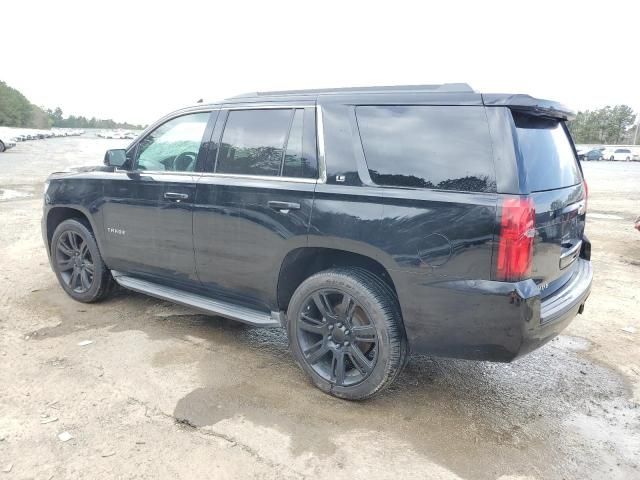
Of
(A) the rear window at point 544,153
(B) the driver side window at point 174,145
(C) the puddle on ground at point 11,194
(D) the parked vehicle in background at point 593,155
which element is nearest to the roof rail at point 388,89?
(A) the rear window at point 544,153

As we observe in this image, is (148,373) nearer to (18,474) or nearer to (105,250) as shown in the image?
(18,474)

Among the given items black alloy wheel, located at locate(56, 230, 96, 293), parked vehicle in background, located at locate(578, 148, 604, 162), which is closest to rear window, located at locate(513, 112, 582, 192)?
black alloy wheel, located at locate(56, 230, 96, 293)

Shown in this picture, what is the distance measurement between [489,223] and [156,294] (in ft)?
9.18

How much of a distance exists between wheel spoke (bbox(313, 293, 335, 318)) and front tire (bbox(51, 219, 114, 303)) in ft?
8.07

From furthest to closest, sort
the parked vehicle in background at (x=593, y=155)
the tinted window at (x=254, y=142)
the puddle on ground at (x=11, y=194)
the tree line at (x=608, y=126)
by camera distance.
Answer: the tree line at (x=608, y=126) → the parked vehicle in background at (x=593, y=155) → the puddle on ground at (x=11, y=194) → the tinted window at (x=254, y=142)

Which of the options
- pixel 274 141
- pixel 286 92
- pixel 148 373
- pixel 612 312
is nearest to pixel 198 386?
pixel 148 373

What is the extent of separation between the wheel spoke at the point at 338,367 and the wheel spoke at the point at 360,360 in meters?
0.08

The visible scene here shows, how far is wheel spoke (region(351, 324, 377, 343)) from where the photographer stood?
3.11 m

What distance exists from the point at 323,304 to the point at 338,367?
42cm

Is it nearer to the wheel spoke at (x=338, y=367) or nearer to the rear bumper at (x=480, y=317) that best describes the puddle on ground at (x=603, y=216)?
the rear bumper at (x=480, y=317)

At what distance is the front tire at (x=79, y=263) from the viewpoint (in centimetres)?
475

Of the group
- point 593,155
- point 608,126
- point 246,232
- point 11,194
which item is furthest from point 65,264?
point 608,126

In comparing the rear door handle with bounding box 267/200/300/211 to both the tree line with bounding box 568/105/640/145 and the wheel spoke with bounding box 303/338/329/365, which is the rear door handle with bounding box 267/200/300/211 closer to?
the wheel spoke with bounding box 303/338/329/365

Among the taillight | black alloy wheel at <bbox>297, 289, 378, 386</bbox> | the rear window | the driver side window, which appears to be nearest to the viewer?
the taillight
